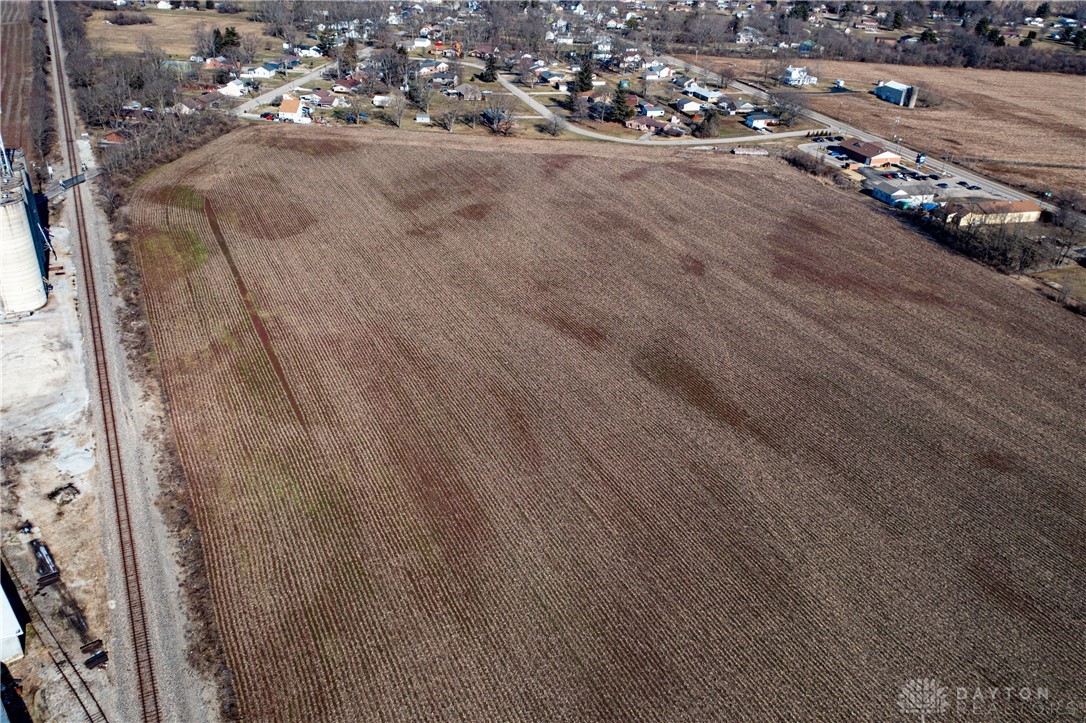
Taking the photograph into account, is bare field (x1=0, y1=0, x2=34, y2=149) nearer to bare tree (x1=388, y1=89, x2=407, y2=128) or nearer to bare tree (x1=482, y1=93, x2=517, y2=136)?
bare tree (x1=388, y1=89, x2=407, y2=128)

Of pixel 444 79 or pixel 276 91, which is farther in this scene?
pixel 444 79

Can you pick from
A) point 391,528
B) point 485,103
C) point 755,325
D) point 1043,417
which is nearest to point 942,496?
point 1043,417

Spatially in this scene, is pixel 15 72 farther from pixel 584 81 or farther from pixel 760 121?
pixel 760 121

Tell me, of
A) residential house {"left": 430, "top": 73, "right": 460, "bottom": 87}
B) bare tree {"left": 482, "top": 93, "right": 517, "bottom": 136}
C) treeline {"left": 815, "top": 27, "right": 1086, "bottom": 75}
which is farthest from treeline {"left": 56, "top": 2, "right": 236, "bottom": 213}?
treeline {"left": 815, "top": 27, "right": 1086, "bottom": 75}

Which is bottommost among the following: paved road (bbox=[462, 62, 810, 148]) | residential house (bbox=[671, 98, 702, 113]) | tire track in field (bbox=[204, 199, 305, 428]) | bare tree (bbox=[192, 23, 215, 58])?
tire track in field (bbox=[204, 199, 305, 428])

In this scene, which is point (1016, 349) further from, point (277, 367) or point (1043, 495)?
point (277, 367)

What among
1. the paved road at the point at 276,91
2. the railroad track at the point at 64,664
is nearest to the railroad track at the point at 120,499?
the railroad track at the point at 64,664

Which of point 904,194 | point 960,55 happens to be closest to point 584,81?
point 904,194
